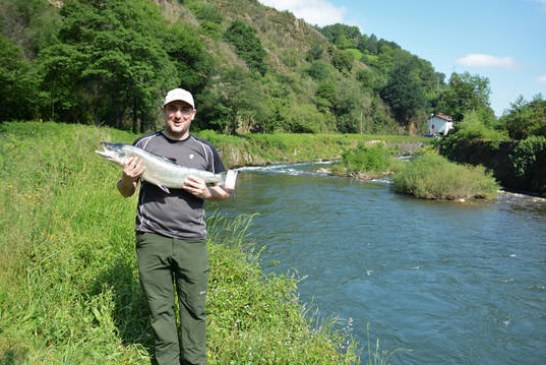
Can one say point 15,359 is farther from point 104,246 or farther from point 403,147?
point 403,147

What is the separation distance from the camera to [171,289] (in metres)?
3.75

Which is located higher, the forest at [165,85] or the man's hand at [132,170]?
the forest at [165,85]

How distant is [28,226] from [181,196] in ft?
8.54

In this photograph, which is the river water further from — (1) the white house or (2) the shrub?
(1) the white house

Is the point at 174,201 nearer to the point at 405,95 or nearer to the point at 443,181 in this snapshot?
the point at 443,181

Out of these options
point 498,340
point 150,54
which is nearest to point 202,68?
point 150,54

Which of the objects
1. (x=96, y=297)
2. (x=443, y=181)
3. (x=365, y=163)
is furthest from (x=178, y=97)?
(x=365, y=163)

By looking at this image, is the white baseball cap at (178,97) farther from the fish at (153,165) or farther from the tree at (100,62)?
the tree at (100,62)

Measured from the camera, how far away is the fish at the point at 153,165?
3.54 m

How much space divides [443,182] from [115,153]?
22.0 meters

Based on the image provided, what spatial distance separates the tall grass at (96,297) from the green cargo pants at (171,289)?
1.29ft

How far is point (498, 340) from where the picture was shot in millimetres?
7691

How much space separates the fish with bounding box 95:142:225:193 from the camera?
3.54 m

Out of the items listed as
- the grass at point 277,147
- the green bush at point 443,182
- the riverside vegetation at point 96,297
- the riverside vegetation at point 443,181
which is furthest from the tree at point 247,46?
the riverside vegetation at point 96,297
